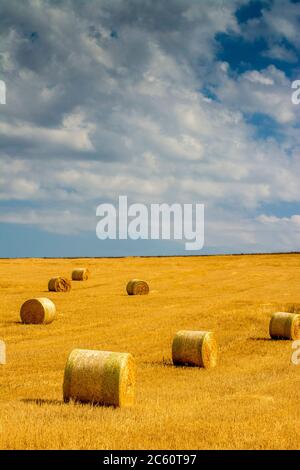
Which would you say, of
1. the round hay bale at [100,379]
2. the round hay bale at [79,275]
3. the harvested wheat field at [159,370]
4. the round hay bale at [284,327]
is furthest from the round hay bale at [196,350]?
the round hay bale at [79,275]

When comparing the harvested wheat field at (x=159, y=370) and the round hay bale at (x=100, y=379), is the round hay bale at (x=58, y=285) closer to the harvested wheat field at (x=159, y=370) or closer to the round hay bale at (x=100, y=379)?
the harvested wheat field at (x=159, y=370)

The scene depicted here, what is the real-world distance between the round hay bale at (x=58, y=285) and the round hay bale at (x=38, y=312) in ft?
39.4

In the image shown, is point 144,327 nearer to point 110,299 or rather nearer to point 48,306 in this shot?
point 48,306

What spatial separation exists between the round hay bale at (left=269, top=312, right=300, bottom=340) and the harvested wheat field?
1.32ft

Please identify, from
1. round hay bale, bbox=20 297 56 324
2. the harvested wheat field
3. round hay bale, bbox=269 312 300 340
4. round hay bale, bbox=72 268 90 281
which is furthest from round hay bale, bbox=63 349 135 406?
round hay bale, bbox=72 268 90 281

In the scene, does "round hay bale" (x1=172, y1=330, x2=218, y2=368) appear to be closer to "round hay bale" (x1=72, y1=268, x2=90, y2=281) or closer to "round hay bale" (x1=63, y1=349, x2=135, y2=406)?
"round hay bale" (x1=63, y1=349, x2=135, y2=406)

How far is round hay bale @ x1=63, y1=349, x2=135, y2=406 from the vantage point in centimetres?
1189

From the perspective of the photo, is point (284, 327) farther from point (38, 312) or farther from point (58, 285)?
point (58, 285)

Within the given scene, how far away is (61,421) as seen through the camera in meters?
9.96

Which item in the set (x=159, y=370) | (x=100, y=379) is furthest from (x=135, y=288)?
(x=100, y=379)

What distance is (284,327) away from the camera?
23047 millimetres

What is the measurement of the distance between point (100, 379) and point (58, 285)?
28.2 metres
